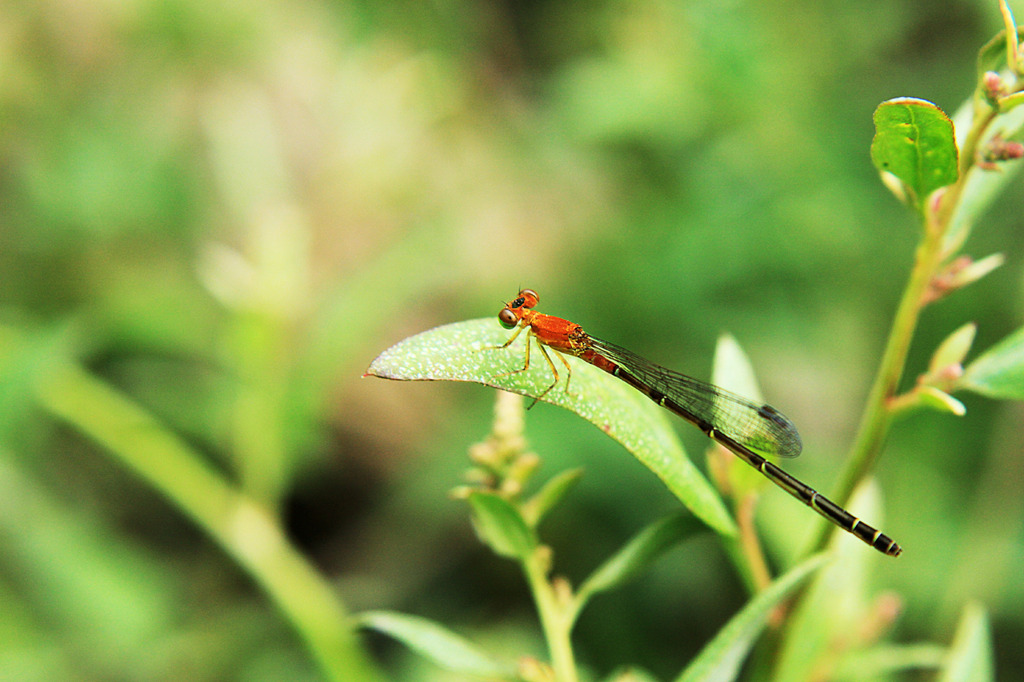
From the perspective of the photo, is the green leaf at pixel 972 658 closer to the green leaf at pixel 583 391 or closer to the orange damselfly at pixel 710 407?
the orange damselfly at pixel 710 407

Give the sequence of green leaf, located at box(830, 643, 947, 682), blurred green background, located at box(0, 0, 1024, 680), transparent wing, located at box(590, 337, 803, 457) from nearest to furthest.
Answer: green leaf, located at box(830, 643, 947, 682) < transparent wing, located at box(590, 337, 803, 457) < blurred green background, located at box(0, 0, 1024, 680)

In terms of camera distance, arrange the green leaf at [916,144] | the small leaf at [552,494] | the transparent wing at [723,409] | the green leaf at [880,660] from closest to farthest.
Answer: the green leaf at [916,144] < the small leaf at [552,494] < the green leaf at [880,660] < the transparent wing at [723,409]

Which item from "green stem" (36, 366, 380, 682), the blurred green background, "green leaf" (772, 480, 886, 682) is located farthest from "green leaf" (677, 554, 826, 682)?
the blurred green background

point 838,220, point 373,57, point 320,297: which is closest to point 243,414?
point 838,220

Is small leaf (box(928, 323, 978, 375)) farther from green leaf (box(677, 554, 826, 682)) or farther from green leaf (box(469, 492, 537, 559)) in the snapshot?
green leaf (box(469, 492, 537, 559))

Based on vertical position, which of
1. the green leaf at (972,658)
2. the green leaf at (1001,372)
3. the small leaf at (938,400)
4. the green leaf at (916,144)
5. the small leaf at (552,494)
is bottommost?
the green leaf at (972,658)

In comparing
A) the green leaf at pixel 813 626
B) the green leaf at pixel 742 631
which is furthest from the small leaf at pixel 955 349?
the green leaf at pixel 742 631

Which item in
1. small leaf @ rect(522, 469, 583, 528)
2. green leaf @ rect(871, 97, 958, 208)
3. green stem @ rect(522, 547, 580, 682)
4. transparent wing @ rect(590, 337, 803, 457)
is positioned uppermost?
transparent wing @ rect(590, 337, 803, 457)
